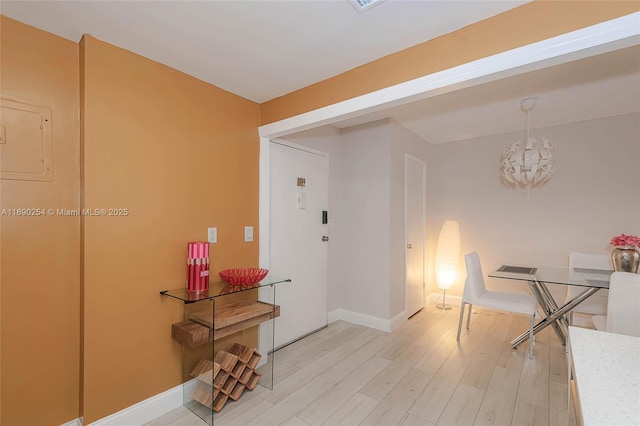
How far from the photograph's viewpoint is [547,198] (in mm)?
3709

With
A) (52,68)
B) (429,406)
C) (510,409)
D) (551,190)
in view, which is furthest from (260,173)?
(551,190)

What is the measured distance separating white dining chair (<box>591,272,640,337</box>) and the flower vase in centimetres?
104

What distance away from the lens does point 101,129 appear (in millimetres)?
1786

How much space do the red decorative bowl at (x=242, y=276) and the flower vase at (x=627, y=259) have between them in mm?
3037

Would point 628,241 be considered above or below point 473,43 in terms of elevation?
below

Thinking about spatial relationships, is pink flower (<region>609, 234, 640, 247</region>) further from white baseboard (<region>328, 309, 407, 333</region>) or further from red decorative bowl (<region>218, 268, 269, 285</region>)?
red decorative bowl (<region>218, 268, 269, 285</region>)

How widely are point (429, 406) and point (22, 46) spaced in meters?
3.32

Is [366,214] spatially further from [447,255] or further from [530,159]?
[530,159]

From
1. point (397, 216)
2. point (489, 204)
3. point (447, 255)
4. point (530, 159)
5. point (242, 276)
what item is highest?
point (530, 159)

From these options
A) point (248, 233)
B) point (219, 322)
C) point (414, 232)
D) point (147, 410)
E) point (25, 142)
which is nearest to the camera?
point (25, 142)

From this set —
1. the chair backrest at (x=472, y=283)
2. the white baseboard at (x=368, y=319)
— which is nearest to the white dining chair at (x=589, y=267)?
the chair backrest at (x=472, y=283)

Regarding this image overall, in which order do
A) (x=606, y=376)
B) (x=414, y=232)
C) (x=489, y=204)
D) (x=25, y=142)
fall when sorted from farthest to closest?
1. (x=489, y=204)
2. (x=414, y=232)
3. (x=25, y=142)
4. (x=606, y=376)

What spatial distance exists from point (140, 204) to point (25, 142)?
64cm

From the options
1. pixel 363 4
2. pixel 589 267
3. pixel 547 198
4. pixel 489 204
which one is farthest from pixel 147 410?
pixel 547 198
